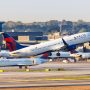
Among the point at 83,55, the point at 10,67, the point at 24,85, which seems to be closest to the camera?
the point at 24,85

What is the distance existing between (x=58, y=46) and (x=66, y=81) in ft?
249

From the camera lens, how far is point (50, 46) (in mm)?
164500

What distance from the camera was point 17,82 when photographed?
3435 inches

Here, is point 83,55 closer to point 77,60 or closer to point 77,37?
point 77,60

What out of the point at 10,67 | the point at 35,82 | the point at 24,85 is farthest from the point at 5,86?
the point at 10,67

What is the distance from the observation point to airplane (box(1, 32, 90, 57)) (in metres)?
160

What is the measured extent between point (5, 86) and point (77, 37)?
81.6 meters

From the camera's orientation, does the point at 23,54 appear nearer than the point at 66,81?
No

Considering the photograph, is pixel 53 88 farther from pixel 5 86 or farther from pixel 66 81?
pixel 66 81

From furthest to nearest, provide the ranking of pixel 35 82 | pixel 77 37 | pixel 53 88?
pixel 77 37 < pixel 35 82 < pixel 53 88

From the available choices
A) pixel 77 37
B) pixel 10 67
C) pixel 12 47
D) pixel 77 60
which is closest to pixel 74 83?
pixel 10 67

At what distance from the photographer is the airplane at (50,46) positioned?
6309 inches

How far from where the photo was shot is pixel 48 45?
165 meters

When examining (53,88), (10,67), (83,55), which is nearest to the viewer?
(53,88)
